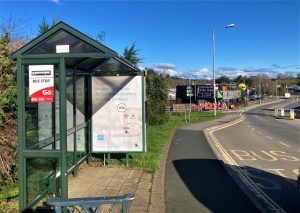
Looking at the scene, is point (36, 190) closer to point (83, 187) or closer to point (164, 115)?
point (83, 187)

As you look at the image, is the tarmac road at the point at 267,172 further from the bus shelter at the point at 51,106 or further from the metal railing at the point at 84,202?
the bus shelter at the point at 51,106

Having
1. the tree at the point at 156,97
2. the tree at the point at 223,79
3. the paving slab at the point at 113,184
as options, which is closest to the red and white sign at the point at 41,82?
the paving slab at the point at 113,184

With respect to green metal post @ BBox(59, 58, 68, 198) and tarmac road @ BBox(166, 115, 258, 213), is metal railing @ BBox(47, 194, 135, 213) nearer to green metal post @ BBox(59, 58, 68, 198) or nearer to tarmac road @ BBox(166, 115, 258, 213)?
green metal post @ BBox(59, 58, 68, 198)

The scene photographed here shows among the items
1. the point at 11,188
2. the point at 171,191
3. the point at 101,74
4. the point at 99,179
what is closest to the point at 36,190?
the point at 11,188

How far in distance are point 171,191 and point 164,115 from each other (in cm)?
1897

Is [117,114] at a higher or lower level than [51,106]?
lower

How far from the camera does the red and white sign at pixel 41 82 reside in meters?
5.69

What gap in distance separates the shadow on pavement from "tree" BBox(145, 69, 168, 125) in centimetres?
1393

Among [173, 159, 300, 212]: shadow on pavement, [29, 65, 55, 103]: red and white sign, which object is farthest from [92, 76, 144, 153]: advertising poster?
[29, 65, 55, 103]: red and white sign

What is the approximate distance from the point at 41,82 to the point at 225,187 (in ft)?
14.8

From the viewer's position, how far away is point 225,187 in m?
8.14

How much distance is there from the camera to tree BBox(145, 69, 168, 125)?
25.1m

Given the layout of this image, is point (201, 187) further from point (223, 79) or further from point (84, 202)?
point (223, 79)

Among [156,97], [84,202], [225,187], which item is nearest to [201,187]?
[225,187]
